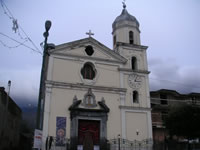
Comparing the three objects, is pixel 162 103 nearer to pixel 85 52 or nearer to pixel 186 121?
pixel 186 121

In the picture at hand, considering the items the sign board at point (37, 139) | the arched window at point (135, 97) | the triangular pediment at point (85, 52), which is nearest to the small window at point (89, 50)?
the triangular pediment at point (85, 52)

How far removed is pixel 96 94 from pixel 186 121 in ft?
28.2

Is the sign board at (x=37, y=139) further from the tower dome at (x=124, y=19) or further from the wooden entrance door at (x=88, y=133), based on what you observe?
the tower dome at (x=124, y=19)

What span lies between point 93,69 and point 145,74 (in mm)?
5486

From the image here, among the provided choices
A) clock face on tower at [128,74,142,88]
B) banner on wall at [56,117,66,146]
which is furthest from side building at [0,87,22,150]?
clock face on tower at [128,74,142,88]

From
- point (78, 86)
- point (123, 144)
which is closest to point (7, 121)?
point (78, 86)

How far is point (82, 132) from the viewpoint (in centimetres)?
1995

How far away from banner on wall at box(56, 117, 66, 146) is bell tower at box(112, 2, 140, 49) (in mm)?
10215

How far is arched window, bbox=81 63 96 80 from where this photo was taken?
22.1 m

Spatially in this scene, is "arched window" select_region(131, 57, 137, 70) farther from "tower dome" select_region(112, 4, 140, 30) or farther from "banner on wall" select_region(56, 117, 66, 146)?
"banner on wall" select_region(56, 117, 66, 146)

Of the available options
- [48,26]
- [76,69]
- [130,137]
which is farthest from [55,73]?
[48,26]

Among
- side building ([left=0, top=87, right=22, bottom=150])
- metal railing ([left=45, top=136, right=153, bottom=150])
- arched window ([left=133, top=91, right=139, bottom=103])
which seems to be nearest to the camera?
metal railing ([left=45, top=136, right=153, bottom=150])

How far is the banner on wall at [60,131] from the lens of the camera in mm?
18812

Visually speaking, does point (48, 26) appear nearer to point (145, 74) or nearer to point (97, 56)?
point (97, 56)
